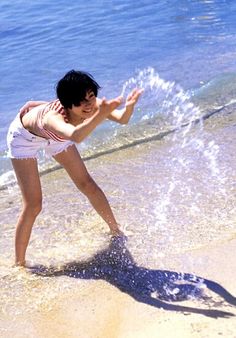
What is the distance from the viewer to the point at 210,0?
12.3 m

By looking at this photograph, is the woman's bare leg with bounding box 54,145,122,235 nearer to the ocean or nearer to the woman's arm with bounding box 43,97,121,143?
the ocean

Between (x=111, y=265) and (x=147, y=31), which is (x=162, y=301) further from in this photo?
(x=147, y=31)

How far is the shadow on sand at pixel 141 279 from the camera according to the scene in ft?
12.8

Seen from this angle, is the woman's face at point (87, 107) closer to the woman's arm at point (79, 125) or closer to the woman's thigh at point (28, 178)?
the woman's arm at point (79, 125)

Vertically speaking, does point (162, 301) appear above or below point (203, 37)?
above

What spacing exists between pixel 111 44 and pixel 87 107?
6393 millimetres

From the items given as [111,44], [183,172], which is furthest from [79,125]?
[111,44]

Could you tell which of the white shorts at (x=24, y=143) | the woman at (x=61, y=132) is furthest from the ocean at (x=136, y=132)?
the white shorts at (x=24, y=143)

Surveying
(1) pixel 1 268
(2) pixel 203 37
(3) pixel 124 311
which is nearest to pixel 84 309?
(3) pixel 124 311

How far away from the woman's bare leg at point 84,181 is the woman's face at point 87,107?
20.4 inches

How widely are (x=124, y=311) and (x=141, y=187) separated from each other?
1844 mm

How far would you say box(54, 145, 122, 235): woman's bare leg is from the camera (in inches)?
172

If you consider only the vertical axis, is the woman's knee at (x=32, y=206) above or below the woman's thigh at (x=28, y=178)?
below

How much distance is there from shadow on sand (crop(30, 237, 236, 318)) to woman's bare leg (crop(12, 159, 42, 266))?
0.16 metres
